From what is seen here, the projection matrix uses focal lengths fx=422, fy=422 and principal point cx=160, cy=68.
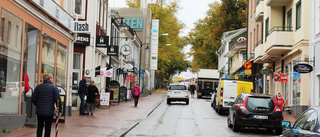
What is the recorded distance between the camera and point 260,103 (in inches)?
587

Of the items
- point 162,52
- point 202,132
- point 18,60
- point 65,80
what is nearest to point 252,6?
point 65,80

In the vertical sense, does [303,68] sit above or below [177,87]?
above

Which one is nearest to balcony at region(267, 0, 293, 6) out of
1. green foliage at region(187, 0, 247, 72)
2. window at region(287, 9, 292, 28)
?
window at region(287, 9, 292, 28)

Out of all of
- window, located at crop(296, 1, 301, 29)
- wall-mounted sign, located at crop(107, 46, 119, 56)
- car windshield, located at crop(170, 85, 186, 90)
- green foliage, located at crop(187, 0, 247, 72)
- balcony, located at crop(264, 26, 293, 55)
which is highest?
green foliage, located at crop(187, 0, 247, 72)

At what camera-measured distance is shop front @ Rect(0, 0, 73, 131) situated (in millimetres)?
11984

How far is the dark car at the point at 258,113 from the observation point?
14.6 metres

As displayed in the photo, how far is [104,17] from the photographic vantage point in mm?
30141

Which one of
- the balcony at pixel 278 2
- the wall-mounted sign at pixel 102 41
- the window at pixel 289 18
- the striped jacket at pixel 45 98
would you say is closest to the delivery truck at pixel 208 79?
the balcony at pixel 278 2

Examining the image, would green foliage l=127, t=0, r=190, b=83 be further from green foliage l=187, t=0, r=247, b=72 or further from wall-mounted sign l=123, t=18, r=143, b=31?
wall-mounted sign l=123, t=18, r=143, b=31

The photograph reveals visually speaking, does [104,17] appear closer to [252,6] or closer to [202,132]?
[252,6]

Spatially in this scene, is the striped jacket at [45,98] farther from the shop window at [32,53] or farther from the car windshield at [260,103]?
the car windshield at [260,103]

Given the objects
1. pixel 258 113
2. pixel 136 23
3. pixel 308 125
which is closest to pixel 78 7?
pixel 258 113

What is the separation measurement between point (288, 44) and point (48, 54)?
1430 centimetres

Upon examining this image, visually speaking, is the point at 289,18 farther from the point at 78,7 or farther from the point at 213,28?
the point at 213,28
